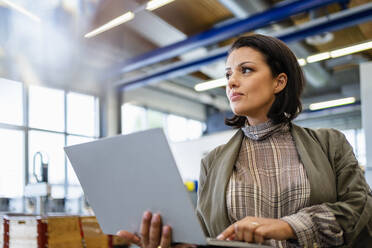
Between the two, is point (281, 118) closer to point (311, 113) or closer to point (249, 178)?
point (249, 178)

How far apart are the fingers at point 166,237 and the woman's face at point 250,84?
1.40 feet

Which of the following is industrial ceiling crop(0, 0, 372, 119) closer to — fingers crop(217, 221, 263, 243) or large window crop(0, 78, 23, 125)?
large window crop(0, 78, 23, 125)

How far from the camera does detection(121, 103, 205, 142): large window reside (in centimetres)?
1031

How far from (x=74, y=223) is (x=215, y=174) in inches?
97.4

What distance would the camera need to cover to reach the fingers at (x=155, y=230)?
0.86 m

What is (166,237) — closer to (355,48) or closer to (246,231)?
(246,231)

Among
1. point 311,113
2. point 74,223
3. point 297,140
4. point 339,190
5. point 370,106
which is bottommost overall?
Result: point 74,223

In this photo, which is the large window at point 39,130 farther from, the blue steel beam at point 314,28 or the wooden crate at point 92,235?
the wooden crate at point 92,235

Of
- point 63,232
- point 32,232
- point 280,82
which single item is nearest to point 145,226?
point 280,82

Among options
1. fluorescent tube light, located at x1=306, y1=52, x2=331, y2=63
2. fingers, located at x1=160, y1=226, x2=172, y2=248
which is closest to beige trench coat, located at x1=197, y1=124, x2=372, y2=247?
fingers, located at x1=160, y1=226, x2=172, y2=248

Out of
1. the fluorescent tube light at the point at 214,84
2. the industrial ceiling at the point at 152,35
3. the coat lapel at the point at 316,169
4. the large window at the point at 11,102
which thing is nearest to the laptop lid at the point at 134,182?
the coat lapel at the point at 316,169

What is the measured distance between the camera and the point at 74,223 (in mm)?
3279

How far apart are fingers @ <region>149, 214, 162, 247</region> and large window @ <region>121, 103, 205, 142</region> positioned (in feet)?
29.6

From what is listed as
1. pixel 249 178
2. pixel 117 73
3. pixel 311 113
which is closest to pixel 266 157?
pixel 249 178
